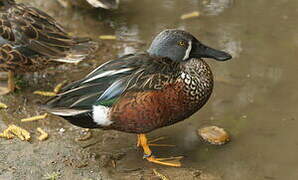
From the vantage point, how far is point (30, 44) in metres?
4.93

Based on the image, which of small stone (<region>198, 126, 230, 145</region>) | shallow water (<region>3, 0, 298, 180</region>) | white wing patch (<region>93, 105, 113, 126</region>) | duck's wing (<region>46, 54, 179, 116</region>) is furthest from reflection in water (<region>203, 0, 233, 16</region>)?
white wing patch (<region>93, 105, 113, 126</region>)

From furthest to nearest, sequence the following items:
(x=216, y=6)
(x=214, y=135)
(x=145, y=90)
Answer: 1. (x=216, y=6)
2. (x=214, y=135)
3. (x=145, y=90)

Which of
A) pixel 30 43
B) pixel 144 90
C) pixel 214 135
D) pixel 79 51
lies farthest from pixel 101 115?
pixel 30 43

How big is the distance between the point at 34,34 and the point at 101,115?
1.44 meters

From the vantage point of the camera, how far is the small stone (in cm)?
448

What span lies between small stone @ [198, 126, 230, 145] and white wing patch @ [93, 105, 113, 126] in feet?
3.21

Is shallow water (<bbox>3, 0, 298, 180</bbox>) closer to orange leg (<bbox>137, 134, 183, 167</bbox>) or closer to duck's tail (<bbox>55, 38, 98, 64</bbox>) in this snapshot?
orange leg (<bbox>137, 134, 183, 167</bbox>)

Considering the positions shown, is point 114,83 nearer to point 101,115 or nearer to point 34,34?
point 101,115

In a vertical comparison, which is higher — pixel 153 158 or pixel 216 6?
pixel 216 6

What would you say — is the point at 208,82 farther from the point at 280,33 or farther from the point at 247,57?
the point at 280,33

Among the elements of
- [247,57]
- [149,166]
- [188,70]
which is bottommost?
[149,166]

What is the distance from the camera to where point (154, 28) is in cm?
636

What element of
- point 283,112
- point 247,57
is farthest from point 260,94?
point 247,57

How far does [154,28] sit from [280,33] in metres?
1.53
